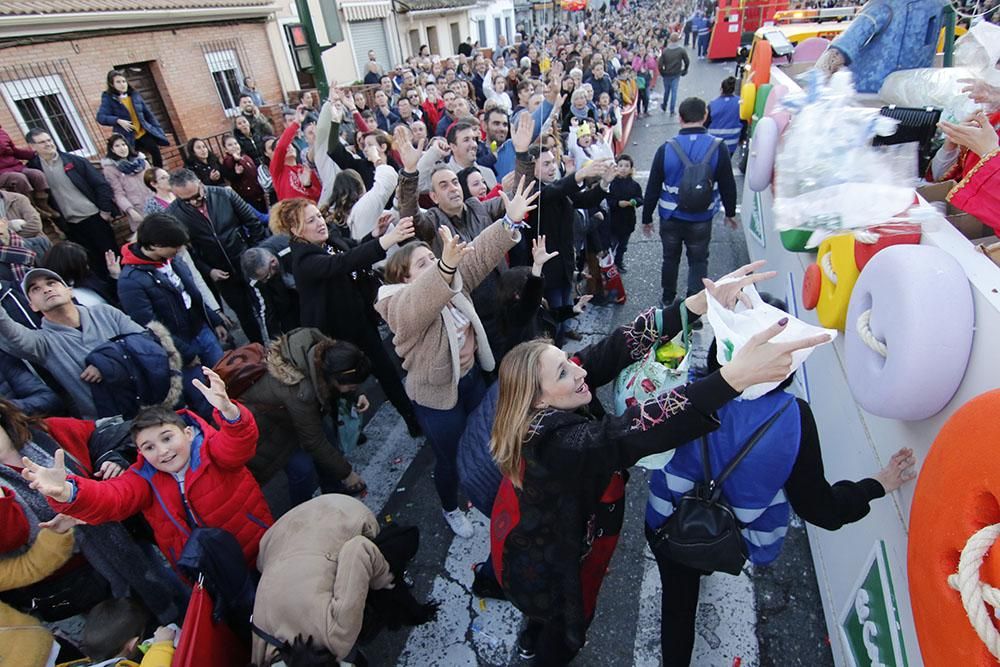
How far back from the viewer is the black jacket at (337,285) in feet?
10.2

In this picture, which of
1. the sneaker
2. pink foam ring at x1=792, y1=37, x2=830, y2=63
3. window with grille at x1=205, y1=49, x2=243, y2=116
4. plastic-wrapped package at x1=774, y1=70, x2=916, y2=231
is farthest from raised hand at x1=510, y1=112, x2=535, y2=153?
window with grille at x1=205, y1=49, x2=243, y2=116

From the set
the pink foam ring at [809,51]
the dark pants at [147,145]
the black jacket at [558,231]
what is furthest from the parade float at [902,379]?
the dark pants at [147,145]

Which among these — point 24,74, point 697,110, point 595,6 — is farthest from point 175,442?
point 595,6

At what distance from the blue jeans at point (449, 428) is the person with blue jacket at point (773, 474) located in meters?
1.24

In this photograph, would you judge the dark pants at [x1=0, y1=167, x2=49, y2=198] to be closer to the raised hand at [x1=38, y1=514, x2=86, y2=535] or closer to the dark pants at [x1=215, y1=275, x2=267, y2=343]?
the dark pants at [x1=215, y1=275, x2=267, y2=343]

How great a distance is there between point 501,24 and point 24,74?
29068 millimetres

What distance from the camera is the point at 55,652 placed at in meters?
1.94

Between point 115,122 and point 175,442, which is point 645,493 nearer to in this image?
point 175,442

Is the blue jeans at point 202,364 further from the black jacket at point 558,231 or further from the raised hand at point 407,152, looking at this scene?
→ the black jacket at point 558,231

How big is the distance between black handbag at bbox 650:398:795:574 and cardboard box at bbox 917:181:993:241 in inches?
54.2

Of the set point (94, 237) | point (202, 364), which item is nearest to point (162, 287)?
point (202, 364)

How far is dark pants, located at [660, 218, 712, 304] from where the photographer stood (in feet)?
14.7

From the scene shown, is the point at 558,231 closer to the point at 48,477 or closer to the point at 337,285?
the point at 337,285

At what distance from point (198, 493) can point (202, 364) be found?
6.06 ft
